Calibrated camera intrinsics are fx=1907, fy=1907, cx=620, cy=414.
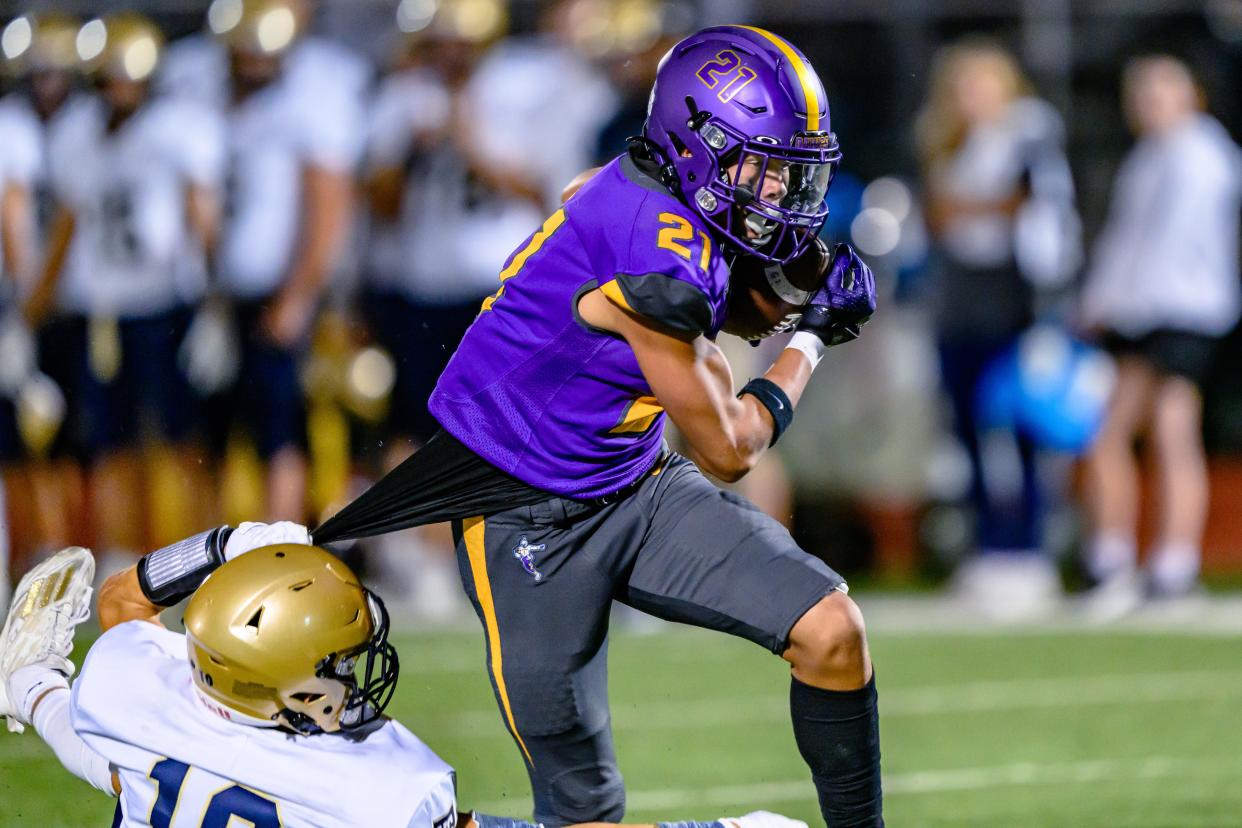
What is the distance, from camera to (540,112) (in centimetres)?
851

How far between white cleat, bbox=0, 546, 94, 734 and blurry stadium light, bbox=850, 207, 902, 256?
→ 6.54 metres

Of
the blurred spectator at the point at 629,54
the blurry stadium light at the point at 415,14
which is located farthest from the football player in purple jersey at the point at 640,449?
the blurry stadium light at the point at 415,14

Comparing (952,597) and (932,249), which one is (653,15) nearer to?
(932,249)

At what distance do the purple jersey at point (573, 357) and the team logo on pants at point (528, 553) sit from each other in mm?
117

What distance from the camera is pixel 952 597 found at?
9109 mm

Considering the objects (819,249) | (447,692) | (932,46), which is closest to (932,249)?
(932,46)

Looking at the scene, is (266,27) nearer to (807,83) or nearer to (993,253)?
(993,253)

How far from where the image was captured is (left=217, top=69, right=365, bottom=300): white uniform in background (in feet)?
26.3

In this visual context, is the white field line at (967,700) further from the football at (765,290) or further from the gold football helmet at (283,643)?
the gold football helmet at (283,643)

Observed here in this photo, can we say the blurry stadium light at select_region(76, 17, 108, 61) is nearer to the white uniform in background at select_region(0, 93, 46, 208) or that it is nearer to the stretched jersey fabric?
the white uniform in background at select_region(0, 93, 46, 208)

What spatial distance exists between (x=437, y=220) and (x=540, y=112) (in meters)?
0.71

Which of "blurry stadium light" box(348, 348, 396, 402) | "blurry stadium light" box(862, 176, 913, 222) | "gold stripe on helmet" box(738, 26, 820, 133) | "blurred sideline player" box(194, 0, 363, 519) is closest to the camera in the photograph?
"gold stripe on helmet" box(738, 26, 820, 133)

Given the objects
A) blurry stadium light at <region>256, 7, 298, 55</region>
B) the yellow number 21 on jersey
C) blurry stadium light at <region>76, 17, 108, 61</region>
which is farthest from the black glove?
blurry stadium light at <region>76, 17, 108, 61</region>

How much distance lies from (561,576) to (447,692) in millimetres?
2858
